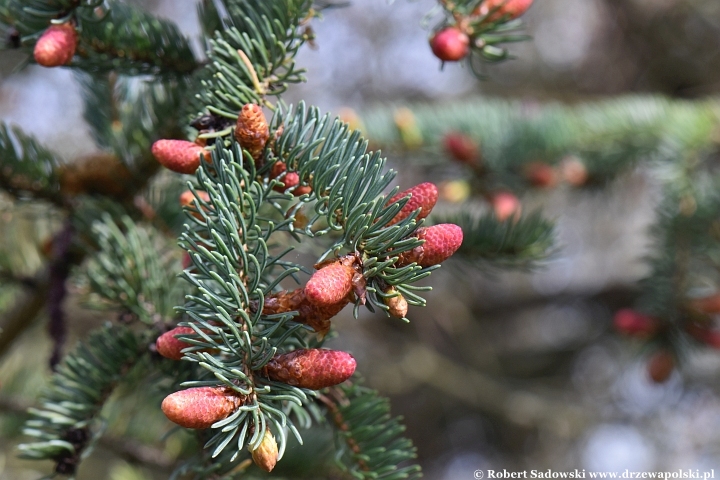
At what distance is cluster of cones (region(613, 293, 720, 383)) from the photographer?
2.82 ft

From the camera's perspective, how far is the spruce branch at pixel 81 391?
46cm

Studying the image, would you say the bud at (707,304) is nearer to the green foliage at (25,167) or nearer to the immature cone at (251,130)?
the immature cone at (251,130)

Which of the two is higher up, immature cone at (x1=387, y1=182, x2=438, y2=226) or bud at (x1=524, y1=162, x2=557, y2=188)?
bud at (x1=524, y1=162, x2=557, y2=188)

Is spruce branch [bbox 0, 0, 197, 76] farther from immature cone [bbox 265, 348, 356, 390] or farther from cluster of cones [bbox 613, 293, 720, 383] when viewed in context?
cluster of cones [bbox 613, 293, 720, 383]

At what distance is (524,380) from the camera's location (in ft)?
8.77

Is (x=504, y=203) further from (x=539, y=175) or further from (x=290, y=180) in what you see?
(x=290, y=180)

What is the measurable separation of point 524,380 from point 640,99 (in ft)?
5.84

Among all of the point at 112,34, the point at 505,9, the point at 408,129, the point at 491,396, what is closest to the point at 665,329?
the point at 408,129

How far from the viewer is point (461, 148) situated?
929 millimetres

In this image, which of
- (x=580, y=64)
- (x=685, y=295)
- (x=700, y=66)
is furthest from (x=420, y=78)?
(x=685, y=295)

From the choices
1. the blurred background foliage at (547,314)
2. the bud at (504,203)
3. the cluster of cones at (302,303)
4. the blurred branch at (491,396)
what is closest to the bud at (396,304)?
the cluster of cones at (302,303)

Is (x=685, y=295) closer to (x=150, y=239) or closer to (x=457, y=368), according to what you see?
(x=150, y=239)

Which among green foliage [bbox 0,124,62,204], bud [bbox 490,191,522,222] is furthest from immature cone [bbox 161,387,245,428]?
bud [bbox 490,191,522,222]

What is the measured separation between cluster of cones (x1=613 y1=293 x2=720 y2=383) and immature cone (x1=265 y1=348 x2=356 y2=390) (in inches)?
28.4
